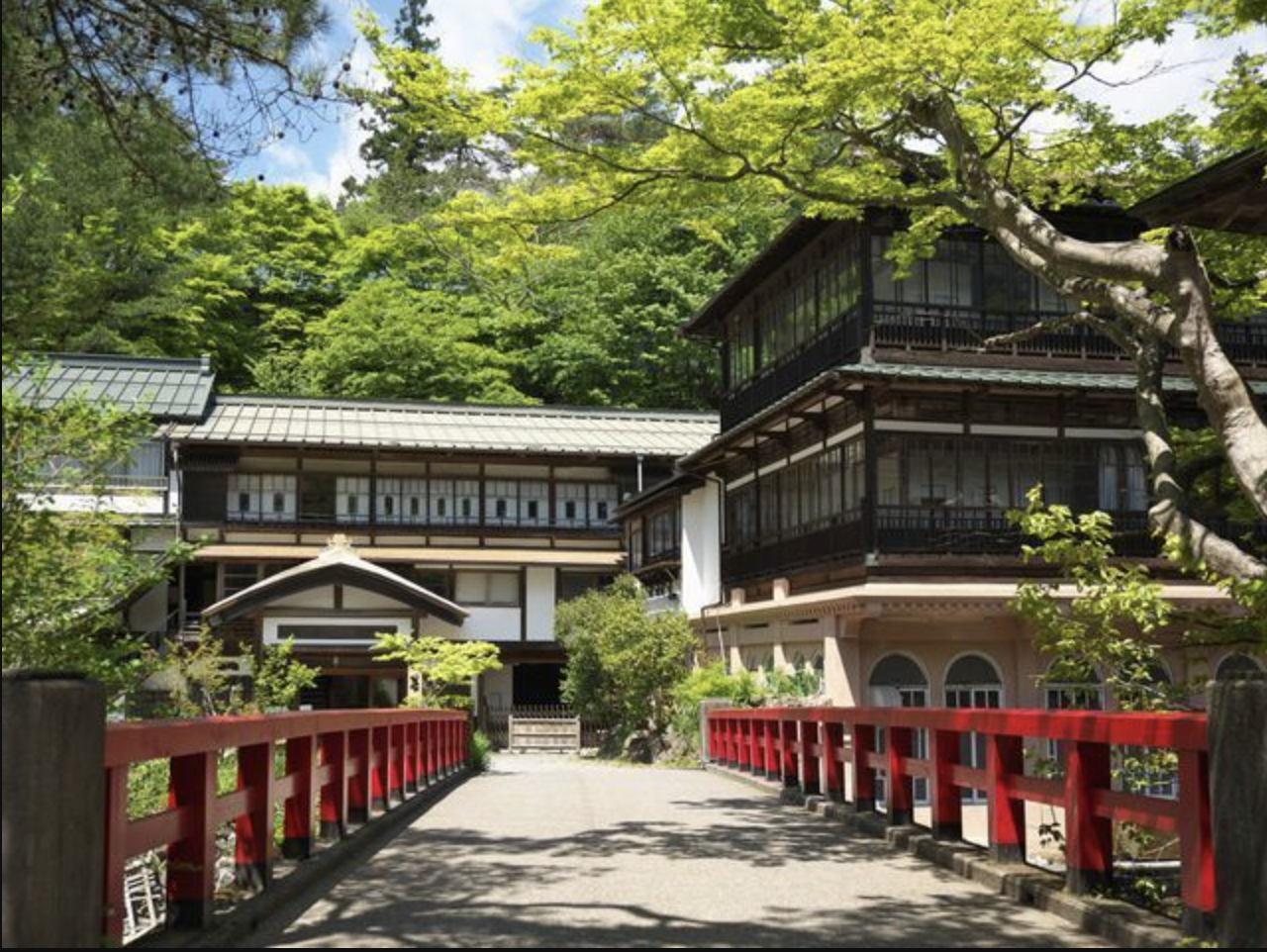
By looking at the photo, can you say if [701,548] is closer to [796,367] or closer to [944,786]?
[796,367]

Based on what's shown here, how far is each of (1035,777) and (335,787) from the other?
561 centimetres

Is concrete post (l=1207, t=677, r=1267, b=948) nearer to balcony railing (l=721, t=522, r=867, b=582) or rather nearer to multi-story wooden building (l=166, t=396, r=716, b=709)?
balcony railing (l=721, t=522, r=867, b=582)

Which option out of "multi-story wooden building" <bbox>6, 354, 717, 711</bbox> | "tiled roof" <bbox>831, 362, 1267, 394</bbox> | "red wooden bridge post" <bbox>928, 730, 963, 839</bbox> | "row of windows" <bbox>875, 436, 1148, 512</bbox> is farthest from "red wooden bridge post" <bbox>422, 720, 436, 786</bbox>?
"multi-story wooden building" <bbox>6, 354, 717, 711</bbox>

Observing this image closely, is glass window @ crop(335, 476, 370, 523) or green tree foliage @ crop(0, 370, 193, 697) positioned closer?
green tree foliage @ crop(0, 370, 193, 697)

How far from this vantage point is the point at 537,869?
33.4 ft

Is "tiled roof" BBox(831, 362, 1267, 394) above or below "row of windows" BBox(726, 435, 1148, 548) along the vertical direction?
above

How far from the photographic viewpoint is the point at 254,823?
28.2 ft

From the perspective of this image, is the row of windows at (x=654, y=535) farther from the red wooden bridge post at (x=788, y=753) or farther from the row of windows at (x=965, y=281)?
the red wooden bridge post at (x=788, y=753)

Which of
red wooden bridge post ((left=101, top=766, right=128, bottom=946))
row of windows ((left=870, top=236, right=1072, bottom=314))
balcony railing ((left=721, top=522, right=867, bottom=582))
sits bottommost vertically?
red wooden bridge post ((left=101, top=766, right=128, bottom=946))

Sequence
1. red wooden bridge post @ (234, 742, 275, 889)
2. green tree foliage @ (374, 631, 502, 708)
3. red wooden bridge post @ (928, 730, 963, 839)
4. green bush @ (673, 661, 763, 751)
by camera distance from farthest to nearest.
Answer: green tree foliage @ (374, 631, 502, 708)
green bush @ (673, 661, 763, 751)
red wooden bridge post @ (928, 730, 963, 839)
red wooden bridge post @ (234, 742, 275, 889)

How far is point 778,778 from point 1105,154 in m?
9.10

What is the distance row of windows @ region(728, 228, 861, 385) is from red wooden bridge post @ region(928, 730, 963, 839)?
46.6 ft

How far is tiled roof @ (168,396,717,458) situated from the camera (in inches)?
1626

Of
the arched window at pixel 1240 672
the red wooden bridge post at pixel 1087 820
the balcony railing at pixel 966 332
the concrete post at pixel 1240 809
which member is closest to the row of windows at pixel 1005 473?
the balcony railing at pixel 966 332
